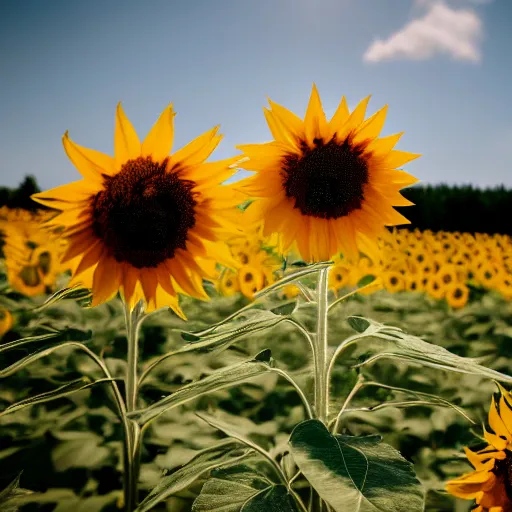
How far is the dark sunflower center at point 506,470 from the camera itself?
1.19 metres

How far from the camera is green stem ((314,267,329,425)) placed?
1200 millimetres

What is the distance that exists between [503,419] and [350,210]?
0.63 meters

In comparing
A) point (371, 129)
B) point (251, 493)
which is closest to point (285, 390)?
point (251, 493)

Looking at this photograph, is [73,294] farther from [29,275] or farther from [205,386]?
[29,275]

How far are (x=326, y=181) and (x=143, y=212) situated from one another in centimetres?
44

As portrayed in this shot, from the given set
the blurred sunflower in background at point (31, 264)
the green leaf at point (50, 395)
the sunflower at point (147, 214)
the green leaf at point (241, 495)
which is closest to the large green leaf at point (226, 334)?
the sunflower at point (147, 214)

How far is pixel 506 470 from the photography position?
1203 mm

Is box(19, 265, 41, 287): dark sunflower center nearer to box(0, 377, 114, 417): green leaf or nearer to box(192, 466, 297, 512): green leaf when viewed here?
box(0, 377, 114, 417): green leaf

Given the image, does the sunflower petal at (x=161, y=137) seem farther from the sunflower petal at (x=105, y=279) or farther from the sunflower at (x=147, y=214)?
the sunflower petal at (x=105, y=279)

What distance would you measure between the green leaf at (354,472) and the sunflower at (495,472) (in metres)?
0.43

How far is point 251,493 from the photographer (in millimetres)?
1094

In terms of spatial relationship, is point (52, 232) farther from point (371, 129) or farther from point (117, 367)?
point (117, 367)

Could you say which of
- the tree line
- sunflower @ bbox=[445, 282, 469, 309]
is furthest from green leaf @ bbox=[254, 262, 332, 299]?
the tree line

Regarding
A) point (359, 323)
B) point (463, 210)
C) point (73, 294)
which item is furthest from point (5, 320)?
point (463, 210)
